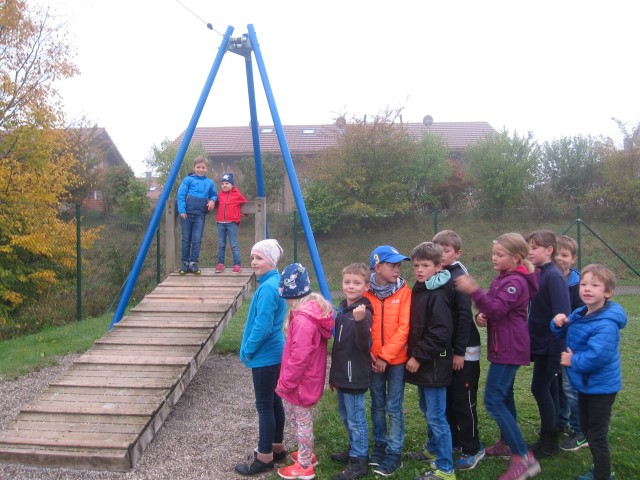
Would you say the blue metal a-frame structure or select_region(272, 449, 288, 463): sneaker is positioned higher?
the blue metal a-frame structure

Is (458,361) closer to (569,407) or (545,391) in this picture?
(545,391)

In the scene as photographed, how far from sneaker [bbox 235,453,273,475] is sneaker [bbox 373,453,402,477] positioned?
75 cm

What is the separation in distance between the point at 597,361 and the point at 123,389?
3.53 metres

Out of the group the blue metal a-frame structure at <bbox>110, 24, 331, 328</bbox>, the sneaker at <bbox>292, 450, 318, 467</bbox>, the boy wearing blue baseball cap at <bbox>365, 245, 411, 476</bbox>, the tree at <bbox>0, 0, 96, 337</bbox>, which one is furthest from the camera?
the tree at <bbox>0, 0, 96, 337</bbox>

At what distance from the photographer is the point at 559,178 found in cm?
2075

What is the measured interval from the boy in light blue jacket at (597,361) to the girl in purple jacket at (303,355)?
1.52m

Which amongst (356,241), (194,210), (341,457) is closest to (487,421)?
(341,457)

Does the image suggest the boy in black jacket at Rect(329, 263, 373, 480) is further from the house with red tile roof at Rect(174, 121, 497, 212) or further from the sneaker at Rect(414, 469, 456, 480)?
the house with red tile roof at Rect(174, 121, 497, 212)

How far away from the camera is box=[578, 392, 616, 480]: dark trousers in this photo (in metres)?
3.25

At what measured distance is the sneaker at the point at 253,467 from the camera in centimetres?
375

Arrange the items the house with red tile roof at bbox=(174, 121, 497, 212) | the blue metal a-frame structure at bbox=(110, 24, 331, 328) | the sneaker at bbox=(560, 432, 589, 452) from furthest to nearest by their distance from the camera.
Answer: the house with red tile roof at bbox=(174, 121, 497, 212), the blue metal a-frame structure at bbox=(110, 24, 331, 328), the sneaker at bbox=(560, 432, 589, 452)

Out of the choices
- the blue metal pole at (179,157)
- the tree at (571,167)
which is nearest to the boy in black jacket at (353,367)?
the blue metal pole at (179,157)

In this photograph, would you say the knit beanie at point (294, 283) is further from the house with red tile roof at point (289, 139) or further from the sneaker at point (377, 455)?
the house with red tile roof at point (289, 139)

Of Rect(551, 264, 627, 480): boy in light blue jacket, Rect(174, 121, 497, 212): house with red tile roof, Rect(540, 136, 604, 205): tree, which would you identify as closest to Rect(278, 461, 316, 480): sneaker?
Rect(551, 264, 627, 480): boy in light blue jacket
